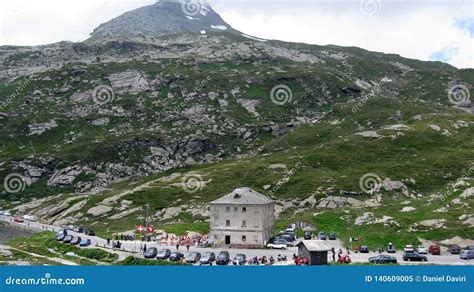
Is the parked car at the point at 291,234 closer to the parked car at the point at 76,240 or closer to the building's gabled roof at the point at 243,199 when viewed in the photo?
the building's gabled roof at the point at 243,199

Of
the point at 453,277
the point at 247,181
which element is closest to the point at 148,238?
the point at 247,181

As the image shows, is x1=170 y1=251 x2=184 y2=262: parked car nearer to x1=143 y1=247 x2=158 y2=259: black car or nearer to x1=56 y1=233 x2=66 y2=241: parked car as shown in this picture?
x1=143 y1=247 x2=158 y2=259: black car

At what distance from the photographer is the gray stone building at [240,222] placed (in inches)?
3708

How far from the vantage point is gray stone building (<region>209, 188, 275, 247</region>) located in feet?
309

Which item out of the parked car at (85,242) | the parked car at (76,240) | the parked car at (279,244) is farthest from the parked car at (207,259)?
the parked car at (76,240)

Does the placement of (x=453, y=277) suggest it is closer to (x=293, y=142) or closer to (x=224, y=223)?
(x=224, y=223)

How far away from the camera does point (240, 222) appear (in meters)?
94.9

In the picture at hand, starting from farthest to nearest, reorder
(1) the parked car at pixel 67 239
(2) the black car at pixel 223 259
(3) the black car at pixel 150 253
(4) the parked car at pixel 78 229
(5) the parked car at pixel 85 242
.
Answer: (4) the parked car at pixel 78 229 → (1) the parked car at pixel 67 239 → (5) the parked car at pixel 85 242 → (3) the black car at pixel 150 253 → (2) the black car at pixel 223 259

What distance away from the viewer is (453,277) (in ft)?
124

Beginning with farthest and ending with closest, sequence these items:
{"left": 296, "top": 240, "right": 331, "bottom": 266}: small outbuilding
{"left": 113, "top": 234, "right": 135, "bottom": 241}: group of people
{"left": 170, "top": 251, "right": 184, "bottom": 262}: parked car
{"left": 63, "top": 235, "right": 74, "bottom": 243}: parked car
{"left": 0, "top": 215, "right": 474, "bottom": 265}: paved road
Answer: {"left": 113, "top": 234, "right": 135, "bottom": 241}: group of people → {"left": 63, "top": 235, "right": 74, "bottom": 243}: parked car → {"left": 170, "top": 251, "right": 184, "bottom": 262}: parked car → {"left": 0, "top": 215, "right": 474, "bottom": 265}: paved road → {"left": 296, "top": 240, "right": 331, "bottom": 266}: small outbuilding

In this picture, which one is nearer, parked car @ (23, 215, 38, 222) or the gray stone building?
the gray stone building

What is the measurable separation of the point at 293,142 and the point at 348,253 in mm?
112545

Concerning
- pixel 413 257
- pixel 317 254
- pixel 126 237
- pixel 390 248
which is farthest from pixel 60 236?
pixel 413 257

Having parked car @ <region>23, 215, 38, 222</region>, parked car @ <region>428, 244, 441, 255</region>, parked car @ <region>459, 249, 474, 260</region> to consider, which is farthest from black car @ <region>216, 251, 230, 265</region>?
parked car @ <region>23, 215, 38, 222</region>
